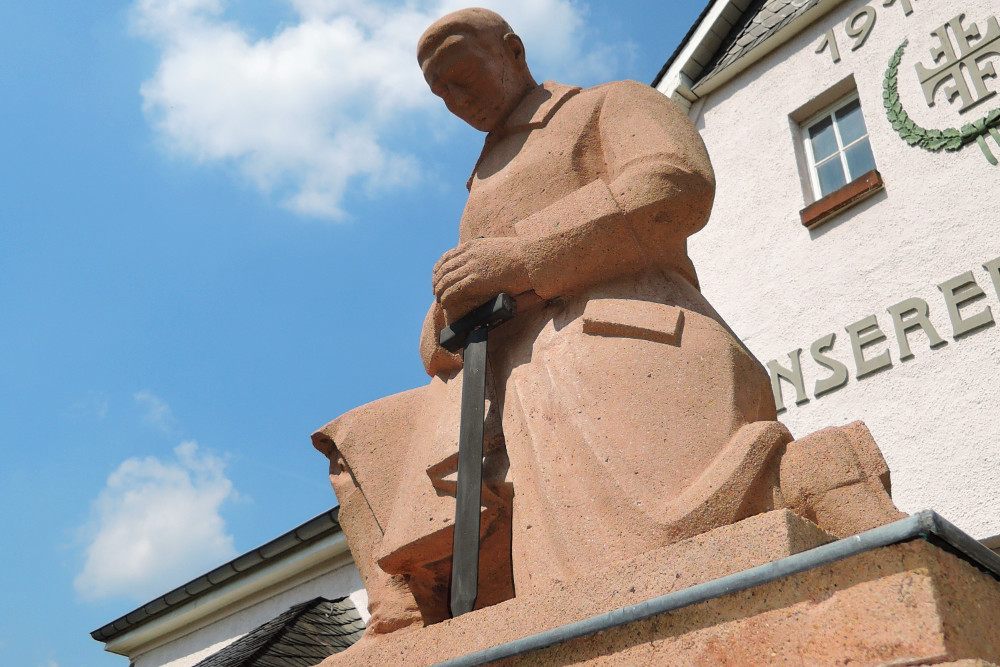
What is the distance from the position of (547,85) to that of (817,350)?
483 centimetres

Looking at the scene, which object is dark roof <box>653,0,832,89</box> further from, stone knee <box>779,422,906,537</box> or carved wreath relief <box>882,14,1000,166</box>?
stone knee <box>779,422,906,537</box>

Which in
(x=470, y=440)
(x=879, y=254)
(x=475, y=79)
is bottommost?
(x=470, y=440)

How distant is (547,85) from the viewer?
367 centimetres

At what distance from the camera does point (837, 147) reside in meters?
8.86

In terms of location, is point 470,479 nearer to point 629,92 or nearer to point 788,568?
point 788,568

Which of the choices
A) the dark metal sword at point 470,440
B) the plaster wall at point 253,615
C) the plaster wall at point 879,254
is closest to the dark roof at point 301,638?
the plaster wall at point 253,615

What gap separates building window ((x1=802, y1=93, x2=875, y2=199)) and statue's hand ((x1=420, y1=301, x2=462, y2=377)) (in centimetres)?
594

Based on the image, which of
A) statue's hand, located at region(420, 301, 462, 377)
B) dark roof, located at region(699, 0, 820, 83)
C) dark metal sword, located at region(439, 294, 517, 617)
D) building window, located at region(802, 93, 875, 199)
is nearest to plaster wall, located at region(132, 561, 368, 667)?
building window, located at region(802, 93, 875, 199)

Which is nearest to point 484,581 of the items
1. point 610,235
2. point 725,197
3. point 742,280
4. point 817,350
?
point 610,235

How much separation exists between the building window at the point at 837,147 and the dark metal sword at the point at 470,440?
625cm

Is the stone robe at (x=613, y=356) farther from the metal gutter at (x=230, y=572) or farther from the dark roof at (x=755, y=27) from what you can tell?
the dark roof at (x=755, y=27)

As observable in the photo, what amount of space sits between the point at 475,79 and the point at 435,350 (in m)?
0.99

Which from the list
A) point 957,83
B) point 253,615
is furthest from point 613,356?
point 253,615

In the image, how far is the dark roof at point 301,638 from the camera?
771 cm
